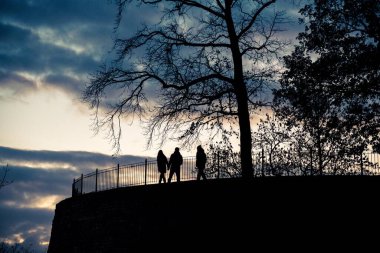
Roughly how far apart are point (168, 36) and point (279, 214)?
12.1 metres

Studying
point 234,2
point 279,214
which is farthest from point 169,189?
point 234,2

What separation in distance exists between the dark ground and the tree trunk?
15.3 ft

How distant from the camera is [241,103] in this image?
25.5 metres

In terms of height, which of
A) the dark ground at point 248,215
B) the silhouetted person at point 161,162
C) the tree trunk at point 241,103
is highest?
the tree trunk at point 241,103

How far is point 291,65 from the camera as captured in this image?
93.2 ft

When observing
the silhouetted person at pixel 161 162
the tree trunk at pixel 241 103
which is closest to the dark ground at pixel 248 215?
the silhouetted person at pixel 161 162

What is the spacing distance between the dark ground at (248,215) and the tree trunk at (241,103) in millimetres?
4649

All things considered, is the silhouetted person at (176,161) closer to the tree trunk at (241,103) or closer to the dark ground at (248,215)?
the dark ground at (248,215)

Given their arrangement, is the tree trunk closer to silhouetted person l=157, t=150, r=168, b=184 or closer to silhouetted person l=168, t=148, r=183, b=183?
silhouetted person l=168, t=148, r=183, b=183

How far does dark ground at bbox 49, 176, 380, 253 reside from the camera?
17297mm

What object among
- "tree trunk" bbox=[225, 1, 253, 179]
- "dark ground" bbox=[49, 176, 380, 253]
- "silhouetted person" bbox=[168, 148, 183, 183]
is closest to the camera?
"dark ground" bbox=[49, 176, 380, 253]

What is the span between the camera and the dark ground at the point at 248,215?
56.7 feet

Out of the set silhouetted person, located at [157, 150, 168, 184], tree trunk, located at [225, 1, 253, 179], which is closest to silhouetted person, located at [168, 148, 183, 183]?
silhouetted person, located at [157, 150, 168, 184]

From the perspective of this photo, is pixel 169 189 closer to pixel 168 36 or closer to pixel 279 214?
pixel 279 214
